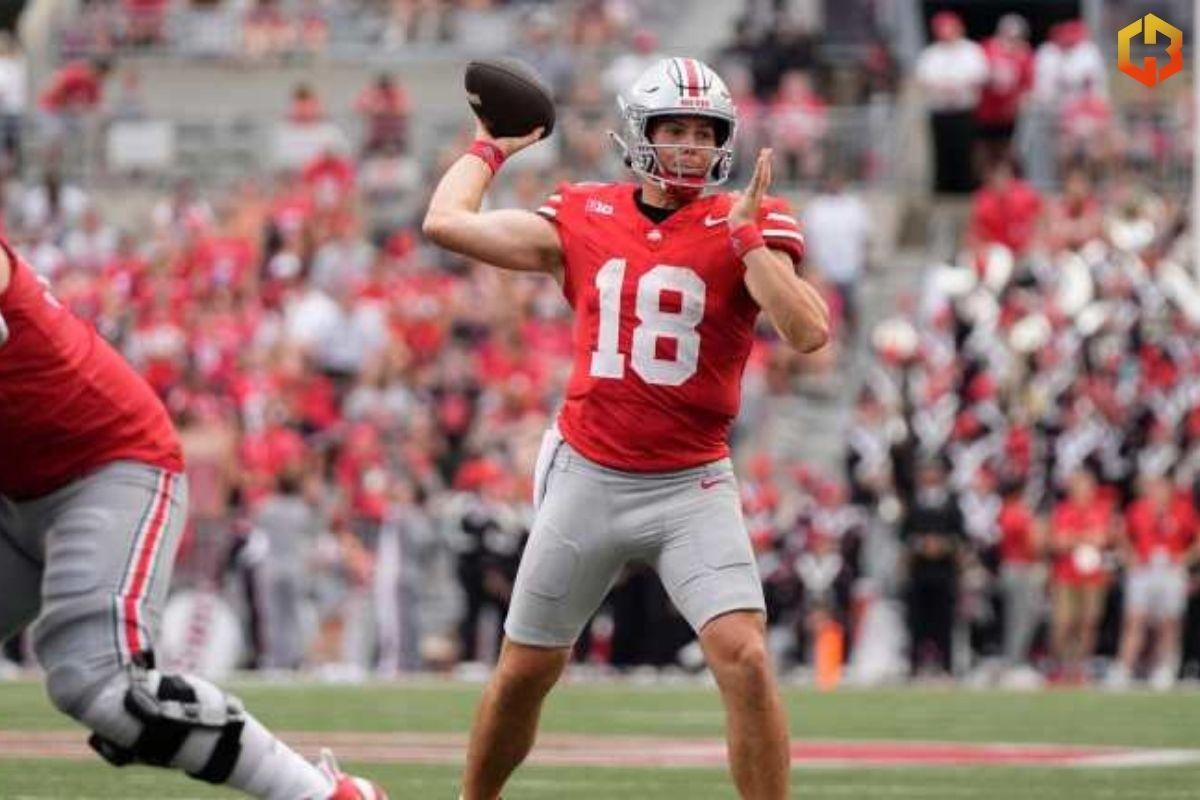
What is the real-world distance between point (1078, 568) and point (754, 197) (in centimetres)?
1272

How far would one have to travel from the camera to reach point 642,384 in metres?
8.20

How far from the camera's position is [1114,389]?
68.6ft

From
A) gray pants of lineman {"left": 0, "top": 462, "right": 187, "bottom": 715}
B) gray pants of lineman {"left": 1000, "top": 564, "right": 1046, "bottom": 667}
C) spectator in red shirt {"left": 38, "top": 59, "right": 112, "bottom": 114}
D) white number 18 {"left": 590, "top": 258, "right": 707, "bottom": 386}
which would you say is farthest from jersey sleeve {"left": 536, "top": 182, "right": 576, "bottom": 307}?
spectator in red shirt {"left": 38, "top": 59, "right": 112, "bottom": 114}

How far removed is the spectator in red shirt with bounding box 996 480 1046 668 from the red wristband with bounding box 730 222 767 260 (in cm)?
1283

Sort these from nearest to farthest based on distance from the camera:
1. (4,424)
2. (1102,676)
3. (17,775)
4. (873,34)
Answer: (4,424) < (17,775) < (1102,676) < (873,34)

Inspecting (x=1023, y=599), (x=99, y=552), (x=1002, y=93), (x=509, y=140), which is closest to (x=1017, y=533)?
(x=1023, y=599)

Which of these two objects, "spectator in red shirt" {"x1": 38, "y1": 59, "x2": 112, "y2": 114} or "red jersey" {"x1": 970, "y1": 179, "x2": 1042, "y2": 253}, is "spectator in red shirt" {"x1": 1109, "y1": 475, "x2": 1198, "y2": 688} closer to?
"red jersey" {"x1": 970, "y1": 179, "x2": 1042, "y2": 253}

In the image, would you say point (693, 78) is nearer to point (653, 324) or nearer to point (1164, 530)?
point (653, 324)

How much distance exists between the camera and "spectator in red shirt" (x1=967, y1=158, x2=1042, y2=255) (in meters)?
22.9

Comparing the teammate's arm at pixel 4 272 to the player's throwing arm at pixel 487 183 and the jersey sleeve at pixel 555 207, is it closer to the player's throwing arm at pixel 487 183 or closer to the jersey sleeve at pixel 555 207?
the player's throwing arm at pixel 487 183

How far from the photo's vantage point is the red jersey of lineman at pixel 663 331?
8.15 metres

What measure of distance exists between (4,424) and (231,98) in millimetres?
20946

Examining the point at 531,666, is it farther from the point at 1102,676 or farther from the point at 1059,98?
the point at 1059,98

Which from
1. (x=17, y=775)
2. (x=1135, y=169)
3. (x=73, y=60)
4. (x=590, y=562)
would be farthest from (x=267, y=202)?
(x=590, y=562)
